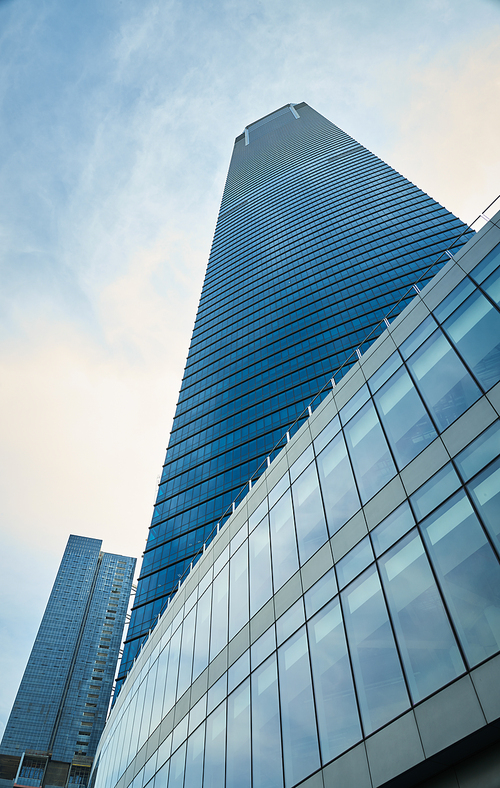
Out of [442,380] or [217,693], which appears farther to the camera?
[217,693]

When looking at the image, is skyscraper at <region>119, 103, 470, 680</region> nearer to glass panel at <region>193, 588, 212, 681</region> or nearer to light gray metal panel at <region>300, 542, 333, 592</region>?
glass panel at <region>193, 588, 212, 681</region>

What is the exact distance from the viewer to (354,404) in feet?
66.3

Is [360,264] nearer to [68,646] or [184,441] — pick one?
[184,441]

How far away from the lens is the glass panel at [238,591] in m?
22.2

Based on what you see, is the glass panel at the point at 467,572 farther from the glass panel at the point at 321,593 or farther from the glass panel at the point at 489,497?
the glass panel at the point at 321,593

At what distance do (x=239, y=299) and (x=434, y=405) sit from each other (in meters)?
100

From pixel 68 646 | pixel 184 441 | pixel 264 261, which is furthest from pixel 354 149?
pixel 68 646

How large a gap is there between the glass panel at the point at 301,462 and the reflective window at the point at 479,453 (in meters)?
8.36

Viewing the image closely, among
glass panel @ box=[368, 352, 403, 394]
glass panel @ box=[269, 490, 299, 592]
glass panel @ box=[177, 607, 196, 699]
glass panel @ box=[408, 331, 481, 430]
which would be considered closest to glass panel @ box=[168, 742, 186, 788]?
glass panel @ box=[177, 607, 196, 699]

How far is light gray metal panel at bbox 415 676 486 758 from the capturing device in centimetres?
1080

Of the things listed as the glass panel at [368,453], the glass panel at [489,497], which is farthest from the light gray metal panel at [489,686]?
the glass panel at [368,453]

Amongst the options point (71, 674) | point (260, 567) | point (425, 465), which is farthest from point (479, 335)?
point (71, 674)

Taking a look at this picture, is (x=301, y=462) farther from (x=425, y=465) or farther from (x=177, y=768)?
(x=177, y=768)

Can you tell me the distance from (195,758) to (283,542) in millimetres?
9421
